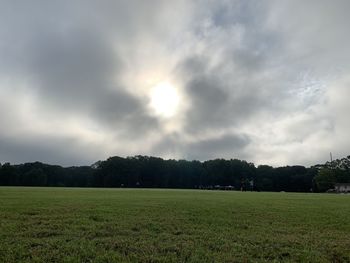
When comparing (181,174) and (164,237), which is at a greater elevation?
(181,174)

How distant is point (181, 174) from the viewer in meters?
189

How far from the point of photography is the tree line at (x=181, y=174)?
17400cm

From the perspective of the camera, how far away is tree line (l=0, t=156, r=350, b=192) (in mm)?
174000

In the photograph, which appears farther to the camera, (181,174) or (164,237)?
(181,174)

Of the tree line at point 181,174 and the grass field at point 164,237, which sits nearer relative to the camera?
the grass field at point 164,237

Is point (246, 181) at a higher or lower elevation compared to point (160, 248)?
higher

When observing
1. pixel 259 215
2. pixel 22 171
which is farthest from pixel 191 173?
pixel 259 215

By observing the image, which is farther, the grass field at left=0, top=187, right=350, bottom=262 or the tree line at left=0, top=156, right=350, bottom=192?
the tree line at left=0, top=156, right=350, bottom=192

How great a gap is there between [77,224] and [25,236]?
9.29 feet

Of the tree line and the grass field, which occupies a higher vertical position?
the tree line

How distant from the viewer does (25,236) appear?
Answer: 13.9 metres

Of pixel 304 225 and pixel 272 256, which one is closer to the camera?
pixel 272 256

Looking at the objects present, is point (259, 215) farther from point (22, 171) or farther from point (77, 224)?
point (22, 171)

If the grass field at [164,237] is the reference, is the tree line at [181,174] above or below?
above
